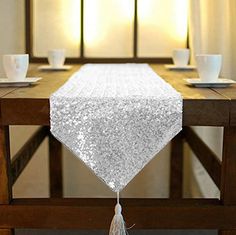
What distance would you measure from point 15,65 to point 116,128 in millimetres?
335

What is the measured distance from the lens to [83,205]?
94cm

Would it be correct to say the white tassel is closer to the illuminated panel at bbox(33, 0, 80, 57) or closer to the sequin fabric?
the sequin fabric

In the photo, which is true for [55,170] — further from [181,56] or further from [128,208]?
[128,208]

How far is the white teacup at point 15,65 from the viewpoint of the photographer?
1.04 meters

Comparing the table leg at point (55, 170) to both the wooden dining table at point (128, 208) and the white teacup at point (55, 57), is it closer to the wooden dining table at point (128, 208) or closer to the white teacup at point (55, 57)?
the white teacup at point (55, 57)

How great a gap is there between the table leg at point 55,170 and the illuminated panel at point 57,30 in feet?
1.20

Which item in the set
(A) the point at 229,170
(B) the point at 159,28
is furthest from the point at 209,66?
(B) the point at 159,28

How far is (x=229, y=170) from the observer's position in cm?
91

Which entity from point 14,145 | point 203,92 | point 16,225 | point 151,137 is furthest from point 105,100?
point 14,145

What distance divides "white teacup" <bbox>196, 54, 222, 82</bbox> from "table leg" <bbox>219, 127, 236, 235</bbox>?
0.16 m

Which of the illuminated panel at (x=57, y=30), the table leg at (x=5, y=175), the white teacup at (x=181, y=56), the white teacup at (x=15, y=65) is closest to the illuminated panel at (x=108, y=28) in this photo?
the illuminated panel at (x=57, y=30)

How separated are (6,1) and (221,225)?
1.27m

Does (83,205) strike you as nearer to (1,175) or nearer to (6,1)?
(1,175)

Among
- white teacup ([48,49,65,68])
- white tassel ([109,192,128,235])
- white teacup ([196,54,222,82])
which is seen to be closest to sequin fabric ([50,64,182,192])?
white tassel ([109,192,128,235])
